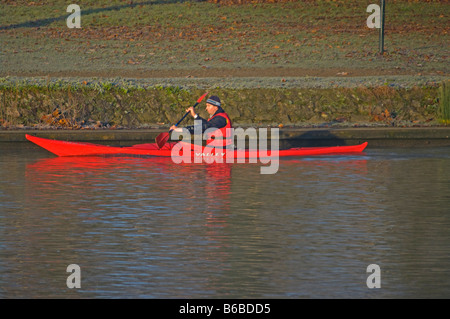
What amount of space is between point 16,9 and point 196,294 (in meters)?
41.6

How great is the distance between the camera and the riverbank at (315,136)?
21719 mm

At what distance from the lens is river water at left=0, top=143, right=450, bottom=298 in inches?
343

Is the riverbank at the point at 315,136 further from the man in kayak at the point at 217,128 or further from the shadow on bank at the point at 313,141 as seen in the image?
the man in kayak at the point at 217,128

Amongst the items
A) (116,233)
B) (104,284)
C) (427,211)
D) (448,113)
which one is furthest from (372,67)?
(104,284)

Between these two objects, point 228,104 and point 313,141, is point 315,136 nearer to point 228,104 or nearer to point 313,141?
point 313,141

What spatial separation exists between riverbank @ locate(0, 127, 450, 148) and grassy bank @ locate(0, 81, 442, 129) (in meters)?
1.84

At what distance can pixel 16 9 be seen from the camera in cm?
4806

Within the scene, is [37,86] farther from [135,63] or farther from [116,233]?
[116,233]

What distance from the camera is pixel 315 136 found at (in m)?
22.0

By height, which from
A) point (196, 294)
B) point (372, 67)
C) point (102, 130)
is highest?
point (372, 67)

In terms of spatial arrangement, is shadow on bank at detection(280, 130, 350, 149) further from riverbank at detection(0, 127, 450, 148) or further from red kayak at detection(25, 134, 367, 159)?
red kayak at detection(25, 134, 367, 159)

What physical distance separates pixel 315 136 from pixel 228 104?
3.78 meters

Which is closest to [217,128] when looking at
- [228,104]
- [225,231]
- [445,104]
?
[228,104]

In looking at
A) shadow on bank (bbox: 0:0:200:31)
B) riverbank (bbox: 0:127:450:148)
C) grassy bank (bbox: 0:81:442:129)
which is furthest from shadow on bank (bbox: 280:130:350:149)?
shadow on bank (bbox: 0:0:200:31)
